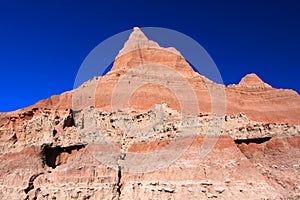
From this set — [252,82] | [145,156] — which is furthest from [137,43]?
[145,156]

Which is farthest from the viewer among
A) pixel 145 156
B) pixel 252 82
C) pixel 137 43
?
pixel 252 82

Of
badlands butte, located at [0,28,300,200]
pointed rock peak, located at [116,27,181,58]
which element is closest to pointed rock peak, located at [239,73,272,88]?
pointed rock peak, located at [116,27,181,58]

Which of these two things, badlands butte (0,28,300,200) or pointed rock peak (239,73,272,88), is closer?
badlands butte (0,28,300,200)

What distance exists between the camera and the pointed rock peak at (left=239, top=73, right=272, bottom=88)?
84.3 meters

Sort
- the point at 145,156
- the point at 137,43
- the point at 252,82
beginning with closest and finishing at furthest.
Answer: the point at 145,156, the point at 137,43, the point at 252,82

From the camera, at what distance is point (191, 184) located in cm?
2252

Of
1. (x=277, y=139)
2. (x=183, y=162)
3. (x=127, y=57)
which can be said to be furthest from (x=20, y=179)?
(x=127, y=57)

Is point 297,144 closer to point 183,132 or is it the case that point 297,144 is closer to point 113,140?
point 183,132

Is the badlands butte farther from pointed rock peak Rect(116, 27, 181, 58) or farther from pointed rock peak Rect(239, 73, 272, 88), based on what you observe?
pointed rock peak Rect(239, 73, 272, 88)

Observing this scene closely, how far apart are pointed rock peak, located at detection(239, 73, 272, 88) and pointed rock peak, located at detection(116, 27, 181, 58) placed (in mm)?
22042

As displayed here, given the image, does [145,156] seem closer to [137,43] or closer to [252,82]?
[137,43]

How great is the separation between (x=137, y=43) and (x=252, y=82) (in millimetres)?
32472

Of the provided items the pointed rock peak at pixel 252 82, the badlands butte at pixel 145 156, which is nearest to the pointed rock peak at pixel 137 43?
the pointed rock peak at pixel 252 82

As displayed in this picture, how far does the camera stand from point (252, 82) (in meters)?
87.4
